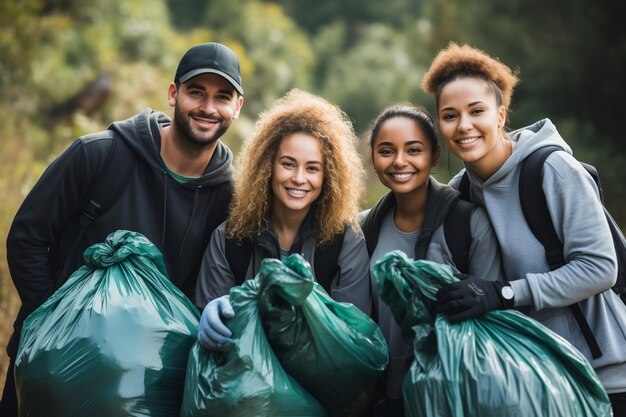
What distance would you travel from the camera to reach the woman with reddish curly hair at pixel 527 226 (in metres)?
2.58

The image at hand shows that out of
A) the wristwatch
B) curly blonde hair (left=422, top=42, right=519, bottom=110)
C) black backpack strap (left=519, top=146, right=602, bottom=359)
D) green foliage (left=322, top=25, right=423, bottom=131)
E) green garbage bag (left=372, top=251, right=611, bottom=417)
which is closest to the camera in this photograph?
green garbage bag (left=372, top=251, right=611, bottom=417)

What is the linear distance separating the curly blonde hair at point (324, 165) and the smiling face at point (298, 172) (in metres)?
0.04

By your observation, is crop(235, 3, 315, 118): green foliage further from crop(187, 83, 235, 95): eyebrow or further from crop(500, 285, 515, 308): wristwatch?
crop(500, 285, 515, 308): wristwatch

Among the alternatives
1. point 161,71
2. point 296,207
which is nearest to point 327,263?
point 296,207

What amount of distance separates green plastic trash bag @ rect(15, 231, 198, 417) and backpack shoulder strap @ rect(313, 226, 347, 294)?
534mm

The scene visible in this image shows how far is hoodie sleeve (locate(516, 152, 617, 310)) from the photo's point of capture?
257 centimetres

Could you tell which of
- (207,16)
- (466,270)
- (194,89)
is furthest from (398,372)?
(207,16)

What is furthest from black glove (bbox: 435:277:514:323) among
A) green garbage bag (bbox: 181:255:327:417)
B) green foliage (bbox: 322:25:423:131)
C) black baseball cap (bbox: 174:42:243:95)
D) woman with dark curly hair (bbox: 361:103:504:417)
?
green foliage (bbox: 322:25:423:131)

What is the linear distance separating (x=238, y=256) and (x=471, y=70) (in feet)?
3.90

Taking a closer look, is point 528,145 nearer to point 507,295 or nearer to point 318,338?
point 507,295

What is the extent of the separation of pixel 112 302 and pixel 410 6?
27.4 metres

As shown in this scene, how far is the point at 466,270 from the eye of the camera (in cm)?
289

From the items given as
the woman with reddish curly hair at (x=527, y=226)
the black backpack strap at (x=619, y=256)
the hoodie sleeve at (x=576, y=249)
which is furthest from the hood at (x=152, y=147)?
the black backpack strap at (x=619, y=256)

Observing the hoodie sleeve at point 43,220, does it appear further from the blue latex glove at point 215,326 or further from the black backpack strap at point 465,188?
the black backpack strap at point 465,188
